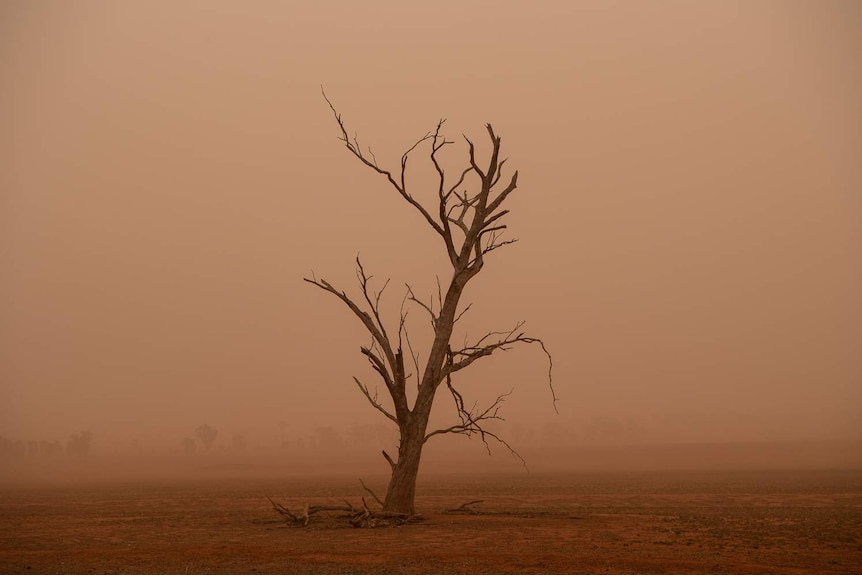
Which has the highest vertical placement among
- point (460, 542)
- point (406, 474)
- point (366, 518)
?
point (406, 474)

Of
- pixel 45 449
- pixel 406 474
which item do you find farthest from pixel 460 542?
pixel 45 449

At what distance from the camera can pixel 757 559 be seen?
424 inches

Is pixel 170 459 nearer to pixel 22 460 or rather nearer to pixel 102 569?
pixel 22 460

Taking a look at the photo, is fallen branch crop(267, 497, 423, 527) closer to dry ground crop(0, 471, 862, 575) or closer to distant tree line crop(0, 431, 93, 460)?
dry ground crop(0, 471, 862, 575)

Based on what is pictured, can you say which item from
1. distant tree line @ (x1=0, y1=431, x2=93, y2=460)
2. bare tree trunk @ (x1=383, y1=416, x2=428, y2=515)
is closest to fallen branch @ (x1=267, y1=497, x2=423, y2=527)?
bare tree trunk @ (x1=383, y1=416, x2=428, y2=515)

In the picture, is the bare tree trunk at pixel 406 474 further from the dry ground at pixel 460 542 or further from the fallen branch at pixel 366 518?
the dry ground at pixel 460 542

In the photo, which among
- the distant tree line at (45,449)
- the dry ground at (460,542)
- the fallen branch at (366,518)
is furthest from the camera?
the distant tree line at (45,449)

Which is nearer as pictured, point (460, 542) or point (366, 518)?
point (460, 542)

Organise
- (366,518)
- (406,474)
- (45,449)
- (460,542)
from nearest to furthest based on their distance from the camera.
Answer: (460,542)
(366,518)
(406,474)
(45,449)

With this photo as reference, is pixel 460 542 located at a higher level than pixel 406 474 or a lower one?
lower

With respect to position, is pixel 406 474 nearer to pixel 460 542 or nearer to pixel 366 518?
pixel 366 518

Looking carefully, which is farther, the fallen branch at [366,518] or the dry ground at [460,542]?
the fallen branch at [366,518]

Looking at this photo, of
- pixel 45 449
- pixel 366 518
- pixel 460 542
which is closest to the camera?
pixel 460 542

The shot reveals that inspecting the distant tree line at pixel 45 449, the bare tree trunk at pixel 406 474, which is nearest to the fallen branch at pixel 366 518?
the bare tree trunk at pixel 406 474
